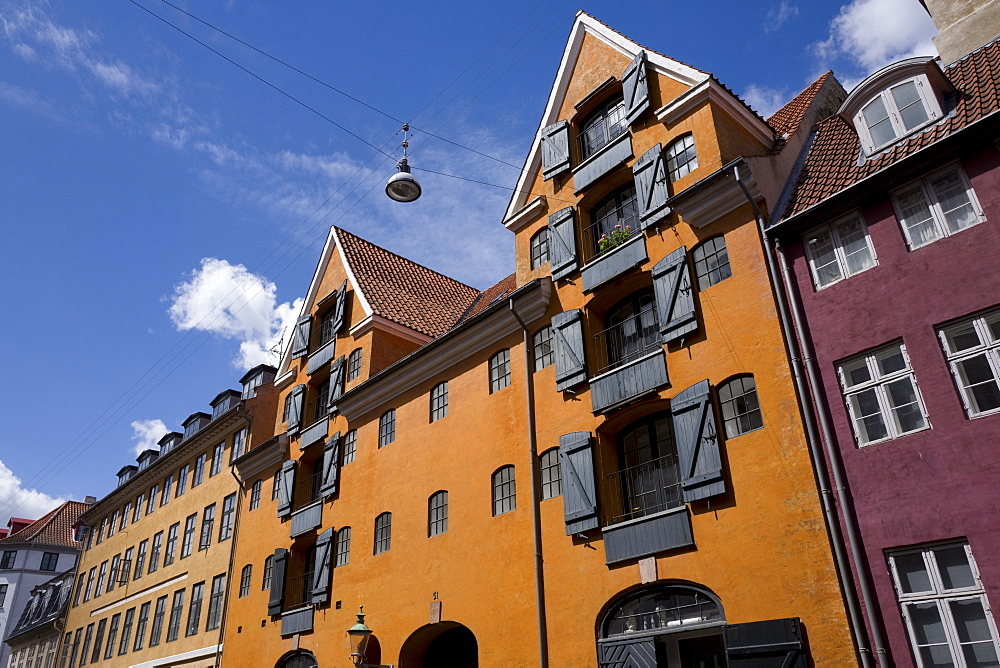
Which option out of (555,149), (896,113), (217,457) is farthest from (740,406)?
(217,457)

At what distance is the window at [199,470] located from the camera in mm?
35875

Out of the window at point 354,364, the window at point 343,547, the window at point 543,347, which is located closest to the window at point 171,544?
the window at point 343,547

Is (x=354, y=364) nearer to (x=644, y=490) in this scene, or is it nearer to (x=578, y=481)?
(x=578, y=481)

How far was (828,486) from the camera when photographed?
13203mm

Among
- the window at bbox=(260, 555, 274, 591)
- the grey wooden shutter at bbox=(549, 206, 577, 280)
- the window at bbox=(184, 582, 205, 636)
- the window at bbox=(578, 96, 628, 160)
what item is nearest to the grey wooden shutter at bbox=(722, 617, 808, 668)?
the grey wooden shutter at bbox=(549, 206, 577, 280)

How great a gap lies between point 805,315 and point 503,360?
8.60 m

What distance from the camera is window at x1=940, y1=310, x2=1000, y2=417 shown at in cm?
1200

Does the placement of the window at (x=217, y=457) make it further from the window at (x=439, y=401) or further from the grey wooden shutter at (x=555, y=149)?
the grey wooden shutter at (x=555, y=149)

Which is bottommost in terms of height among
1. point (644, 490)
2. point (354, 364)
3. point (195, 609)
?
point (644, 490)

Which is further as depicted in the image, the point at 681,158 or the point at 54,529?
the point at 54,529

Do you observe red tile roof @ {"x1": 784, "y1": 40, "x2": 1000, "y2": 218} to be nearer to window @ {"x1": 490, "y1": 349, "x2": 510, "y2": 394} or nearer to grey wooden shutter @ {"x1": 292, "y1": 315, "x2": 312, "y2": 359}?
window @ {"x1": 490, "y1": 349, "x2": 510, "y2": 394}

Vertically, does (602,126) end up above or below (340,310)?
above

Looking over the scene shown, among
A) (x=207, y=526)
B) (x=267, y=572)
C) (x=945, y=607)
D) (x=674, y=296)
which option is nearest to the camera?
(x=945, y=607)

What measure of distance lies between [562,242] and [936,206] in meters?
8.98
